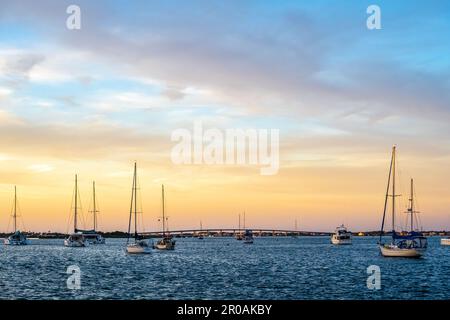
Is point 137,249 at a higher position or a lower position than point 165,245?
higher

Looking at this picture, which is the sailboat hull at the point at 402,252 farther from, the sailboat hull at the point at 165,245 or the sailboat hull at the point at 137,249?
the sailboat hull at the point at 165,245

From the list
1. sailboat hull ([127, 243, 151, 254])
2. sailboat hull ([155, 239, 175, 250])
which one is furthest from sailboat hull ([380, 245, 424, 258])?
sailboat hull ([155, 239, 175, 250])

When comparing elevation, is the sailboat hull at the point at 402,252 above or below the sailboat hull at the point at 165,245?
above

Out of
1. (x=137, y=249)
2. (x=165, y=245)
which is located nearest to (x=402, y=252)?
(x=137, y=249)

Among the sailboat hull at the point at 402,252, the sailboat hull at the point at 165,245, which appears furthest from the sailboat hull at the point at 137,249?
the sailboat hull at the point at 402,252

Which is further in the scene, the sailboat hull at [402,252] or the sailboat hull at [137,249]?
the sailboat hull at [137,249]

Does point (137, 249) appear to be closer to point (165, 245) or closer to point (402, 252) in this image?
point (165, 245)

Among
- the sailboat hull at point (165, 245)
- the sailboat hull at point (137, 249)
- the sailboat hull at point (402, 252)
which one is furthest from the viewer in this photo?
the sailboat hull at point (165, 245)

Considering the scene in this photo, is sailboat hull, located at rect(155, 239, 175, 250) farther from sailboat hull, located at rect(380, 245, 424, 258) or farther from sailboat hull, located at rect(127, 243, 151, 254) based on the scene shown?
sailboat hull, located at rect(380, 245, 424, 258)

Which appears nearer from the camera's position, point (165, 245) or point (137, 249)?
point (137, 249)

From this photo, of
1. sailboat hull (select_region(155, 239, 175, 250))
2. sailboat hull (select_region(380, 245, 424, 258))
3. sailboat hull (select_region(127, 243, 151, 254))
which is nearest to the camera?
sailboat hull (select_region(380, 245, 424, 258))
